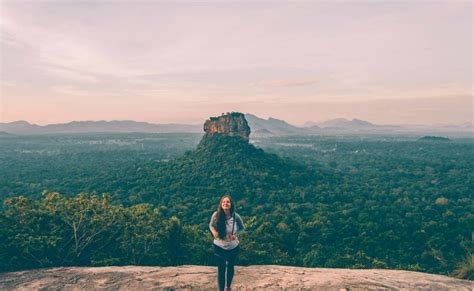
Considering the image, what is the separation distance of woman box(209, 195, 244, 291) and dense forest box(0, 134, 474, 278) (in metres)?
7.02

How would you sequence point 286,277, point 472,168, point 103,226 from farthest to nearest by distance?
point 472,168 → point 103,226 → point 286,277

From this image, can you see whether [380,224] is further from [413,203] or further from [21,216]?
[21,216]

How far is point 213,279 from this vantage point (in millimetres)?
8758

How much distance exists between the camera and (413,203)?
1748 inches

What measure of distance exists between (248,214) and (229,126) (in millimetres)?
36459

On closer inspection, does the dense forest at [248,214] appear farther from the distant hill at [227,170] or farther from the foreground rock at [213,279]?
the foreground rock at [213,279]

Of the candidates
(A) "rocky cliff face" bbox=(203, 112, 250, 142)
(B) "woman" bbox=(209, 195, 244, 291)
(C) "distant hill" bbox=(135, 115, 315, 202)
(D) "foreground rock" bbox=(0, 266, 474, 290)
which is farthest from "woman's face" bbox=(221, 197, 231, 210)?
(A) "rocky cliff face" bbox=(203, 112, 250, 142)

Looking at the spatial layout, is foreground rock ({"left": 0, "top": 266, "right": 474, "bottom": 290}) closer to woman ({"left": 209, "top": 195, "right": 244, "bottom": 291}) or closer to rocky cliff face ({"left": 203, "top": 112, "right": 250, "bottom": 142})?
woman ({"left": 209, "top": 195, "right": 244, "bottom": 291})

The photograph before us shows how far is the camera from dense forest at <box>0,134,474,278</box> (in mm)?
13716

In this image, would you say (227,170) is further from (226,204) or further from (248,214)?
(226,204)

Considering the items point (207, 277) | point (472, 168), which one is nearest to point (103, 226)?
point (207, 277)

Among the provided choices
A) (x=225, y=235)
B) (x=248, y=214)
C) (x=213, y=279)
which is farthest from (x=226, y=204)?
(x=248, y=214)

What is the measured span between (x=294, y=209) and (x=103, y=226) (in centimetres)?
3038

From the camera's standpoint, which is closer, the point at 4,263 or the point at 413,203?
the point at 4,263
